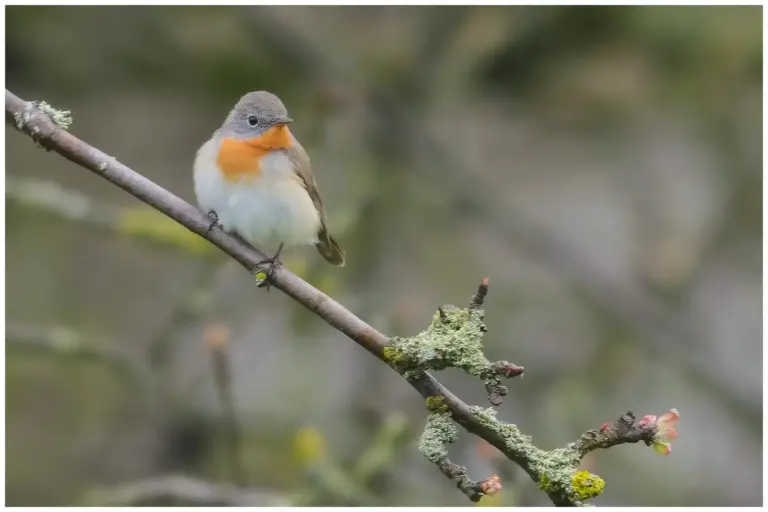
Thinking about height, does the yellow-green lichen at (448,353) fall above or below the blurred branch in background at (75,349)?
below

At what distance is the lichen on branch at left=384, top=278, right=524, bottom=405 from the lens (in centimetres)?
179

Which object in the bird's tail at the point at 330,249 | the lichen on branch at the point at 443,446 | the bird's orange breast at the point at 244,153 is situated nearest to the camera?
the lichen on branch at the point at 443,446

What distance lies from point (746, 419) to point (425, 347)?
3.70m

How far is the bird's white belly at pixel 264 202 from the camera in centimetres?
283

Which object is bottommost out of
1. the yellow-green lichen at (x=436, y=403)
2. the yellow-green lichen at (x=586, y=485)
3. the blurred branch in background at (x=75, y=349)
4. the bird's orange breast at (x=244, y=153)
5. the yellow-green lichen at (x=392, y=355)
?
the yellow-green lichen at (x=586, y=485)

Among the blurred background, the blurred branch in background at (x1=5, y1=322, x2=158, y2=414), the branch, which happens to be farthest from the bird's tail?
the branch

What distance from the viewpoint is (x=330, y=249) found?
3371 millimetres

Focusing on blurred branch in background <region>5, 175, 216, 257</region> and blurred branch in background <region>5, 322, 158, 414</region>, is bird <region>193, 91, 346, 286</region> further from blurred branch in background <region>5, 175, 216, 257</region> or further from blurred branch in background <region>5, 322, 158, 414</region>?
blurred branch in background <region>5, 322, 158, 414</region>

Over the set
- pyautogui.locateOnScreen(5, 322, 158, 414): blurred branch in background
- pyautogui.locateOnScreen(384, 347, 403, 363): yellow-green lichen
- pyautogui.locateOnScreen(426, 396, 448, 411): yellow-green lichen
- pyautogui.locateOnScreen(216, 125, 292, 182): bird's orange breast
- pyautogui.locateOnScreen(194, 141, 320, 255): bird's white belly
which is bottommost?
pyautogui.locateOnScreen(426, 396, 448, 411): yellow-green lichen

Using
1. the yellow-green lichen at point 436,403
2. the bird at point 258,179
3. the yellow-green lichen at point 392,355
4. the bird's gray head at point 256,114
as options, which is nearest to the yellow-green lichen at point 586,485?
the yellow-green lichen at point 436,403

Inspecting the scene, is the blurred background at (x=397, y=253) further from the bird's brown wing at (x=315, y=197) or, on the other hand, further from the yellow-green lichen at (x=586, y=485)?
the yellow-green lichen at (x=586, y=485)

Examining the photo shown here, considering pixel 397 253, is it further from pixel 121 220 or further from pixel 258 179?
pixel 258 179

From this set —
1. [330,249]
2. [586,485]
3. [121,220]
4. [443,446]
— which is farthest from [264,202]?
[586,485]

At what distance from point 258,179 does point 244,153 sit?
4.0 inches
